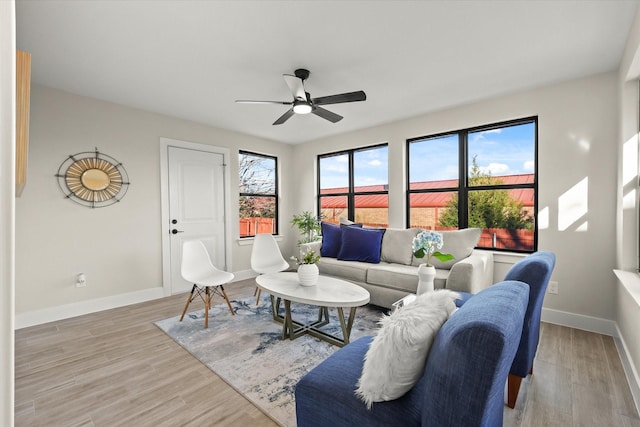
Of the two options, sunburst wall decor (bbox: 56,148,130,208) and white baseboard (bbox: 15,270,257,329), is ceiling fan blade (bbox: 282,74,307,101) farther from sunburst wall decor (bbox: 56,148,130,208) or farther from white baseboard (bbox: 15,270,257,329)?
white baseboard (bbox: 15,270,257,329)

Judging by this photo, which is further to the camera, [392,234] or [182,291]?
[182,291]

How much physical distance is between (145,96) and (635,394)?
16.1 feet

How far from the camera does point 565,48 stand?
2410 mm

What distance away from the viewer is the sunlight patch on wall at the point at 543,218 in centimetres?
315

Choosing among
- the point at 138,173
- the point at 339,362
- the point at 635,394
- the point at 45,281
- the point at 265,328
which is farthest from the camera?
the point at 138,173

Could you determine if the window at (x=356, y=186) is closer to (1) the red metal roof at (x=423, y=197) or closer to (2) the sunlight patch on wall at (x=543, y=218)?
(1) the red metal roof at (x=423, y=197)

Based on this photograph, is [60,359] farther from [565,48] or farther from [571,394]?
[565,48]

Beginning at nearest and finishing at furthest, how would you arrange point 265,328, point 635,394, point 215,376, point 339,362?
1. point 339,362
2. point 635,394
3. point 215,376
4. point 265,328

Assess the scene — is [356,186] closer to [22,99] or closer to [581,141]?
[581,141]

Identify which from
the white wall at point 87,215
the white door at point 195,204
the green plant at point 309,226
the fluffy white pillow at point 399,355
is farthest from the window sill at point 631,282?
the white wall at point 87,215

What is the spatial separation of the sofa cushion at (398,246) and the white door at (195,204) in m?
2.53

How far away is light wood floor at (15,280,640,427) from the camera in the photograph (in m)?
1.70

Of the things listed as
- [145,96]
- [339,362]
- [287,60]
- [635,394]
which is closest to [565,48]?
[287,60]

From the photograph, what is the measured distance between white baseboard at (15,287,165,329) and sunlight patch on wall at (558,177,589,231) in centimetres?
483
